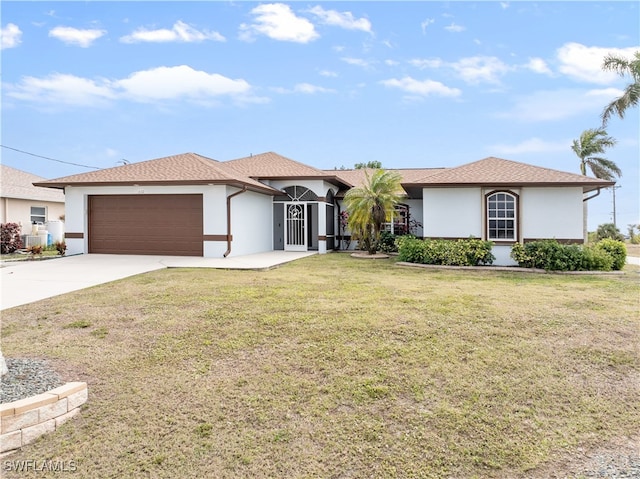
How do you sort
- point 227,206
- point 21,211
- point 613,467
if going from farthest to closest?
point 21,211 → point 227,206 → point 613,467

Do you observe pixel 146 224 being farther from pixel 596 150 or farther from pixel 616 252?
pixel 596 150

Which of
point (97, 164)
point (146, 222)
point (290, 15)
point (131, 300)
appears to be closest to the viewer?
point (131, 300)

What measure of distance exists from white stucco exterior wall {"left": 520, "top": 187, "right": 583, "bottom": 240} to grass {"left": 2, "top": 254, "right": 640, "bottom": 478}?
7.67 metres

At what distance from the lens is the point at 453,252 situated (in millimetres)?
13859

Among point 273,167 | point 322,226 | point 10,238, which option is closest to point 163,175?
point 273,167

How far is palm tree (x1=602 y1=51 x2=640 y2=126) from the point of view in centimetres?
1922

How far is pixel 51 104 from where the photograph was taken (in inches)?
956

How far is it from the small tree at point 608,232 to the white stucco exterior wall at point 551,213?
52.6 feet

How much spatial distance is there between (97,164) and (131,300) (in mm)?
36446

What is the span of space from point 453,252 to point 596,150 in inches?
928

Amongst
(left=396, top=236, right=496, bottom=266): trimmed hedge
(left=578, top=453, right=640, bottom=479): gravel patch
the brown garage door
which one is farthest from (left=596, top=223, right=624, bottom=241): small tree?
(left=578, top=453, right=640, bottom=479): gravel patch

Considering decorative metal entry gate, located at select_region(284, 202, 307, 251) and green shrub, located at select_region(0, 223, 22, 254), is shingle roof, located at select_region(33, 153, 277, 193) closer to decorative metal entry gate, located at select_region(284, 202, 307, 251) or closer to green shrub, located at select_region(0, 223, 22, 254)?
decorative metal entry gate, located at select_region(284, 202, 307, 251)

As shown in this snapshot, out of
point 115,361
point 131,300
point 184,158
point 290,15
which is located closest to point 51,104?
point 184,158

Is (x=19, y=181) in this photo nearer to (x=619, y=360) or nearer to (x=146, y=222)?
(x=146, y=222)
